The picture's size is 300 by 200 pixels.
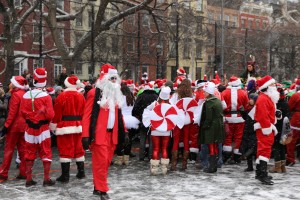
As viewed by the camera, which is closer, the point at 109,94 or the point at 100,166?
the point at 100,166

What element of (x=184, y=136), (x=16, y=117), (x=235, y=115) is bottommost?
(x=184, y=136)

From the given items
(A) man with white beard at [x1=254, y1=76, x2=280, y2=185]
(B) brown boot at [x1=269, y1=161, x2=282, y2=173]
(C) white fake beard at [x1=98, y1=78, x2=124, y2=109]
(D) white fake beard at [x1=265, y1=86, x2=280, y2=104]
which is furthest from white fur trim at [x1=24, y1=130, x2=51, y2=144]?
(B) brown boot at [x1=269, y1=161, x2=282, y2=173]

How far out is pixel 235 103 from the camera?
9.73 m

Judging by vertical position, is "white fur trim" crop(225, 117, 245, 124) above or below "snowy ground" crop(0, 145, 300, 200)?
above

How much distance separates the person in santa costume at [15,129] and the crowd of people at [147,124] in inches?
0.7

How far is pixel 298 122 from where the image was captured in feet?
31.6

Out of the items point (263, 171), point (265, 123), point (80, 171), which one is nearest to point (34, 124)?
point (80, 171)

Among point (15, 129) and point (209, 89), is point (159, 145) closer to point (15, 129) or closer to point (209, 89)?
point (209, 89)

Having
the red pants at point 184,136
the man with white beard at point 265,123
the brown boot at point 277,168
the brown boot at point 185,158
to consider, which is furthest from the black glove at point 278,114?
the brown boot at point 185,158

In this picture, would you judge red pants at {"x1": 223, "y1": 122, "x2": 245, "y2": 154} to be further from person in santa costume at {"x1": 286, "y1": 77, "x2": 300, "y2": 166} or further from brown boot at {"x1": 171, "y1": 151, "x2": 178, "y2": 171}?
brown boot at {"x1": 171, "y1": 151, "x2": 178, "y2": 171}

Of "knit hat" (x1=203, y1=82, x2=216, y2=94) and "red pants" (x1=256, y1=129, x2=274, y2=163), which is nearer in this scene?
"red pants" (x1=256, y1=129, x2=274, y2=163)

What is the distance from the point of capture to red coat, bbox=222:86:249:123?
970 cm

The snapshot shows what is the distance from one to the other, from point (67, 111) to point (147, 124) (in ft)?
6.09

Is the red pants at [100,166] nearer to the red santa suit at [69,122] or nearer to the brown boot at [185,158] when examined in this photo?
the red santa suit at [69,122]
